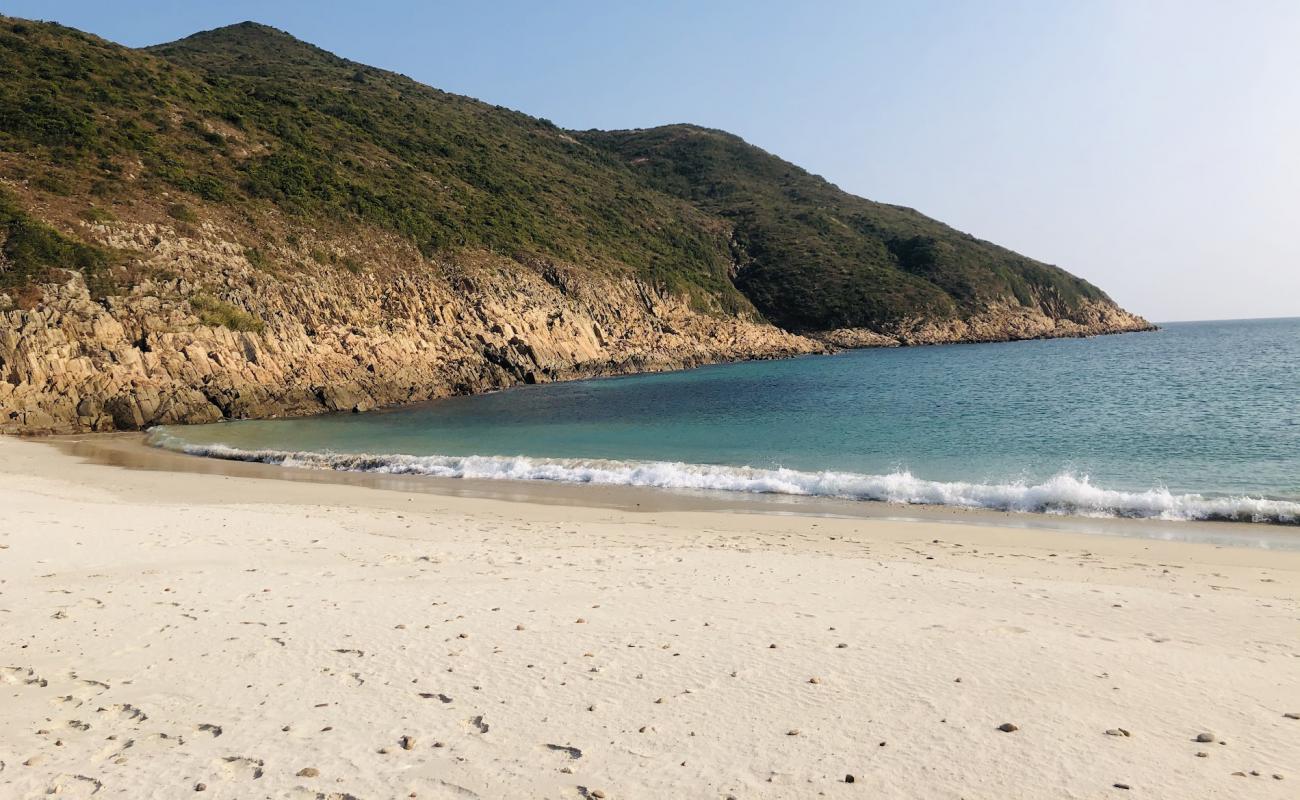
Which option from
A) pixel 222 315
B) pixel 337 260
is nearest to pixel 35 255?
pixel 222 315

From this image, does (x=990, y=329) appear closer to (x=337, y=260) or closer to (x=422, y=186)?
(x=422, y=186)

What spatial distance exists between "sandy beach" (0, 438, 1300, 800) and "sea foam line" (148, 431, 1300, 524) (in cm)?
311

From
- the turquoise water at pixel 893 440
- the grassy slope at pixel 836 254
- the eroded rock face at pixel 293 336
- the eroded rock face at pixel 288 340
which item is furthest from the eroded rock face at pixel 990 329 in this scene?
the turquoise water at pixel 893 440

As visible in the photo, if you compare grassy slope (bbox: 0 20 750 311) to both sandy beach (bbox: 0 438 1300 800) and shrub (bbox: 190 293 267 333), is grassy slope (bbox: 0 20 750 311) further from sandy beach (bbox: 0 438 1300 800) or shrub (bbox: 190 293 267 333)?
sandy beach (bbox: 0 438 1300 800)

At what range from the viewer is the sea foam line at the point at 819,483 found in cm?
1434

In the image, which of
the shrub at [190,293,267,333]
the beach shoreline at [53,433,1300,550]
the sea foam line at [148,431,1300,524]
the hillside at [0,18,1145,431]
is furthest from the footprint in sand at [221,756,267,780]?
the shrub at [190,293,267,333]

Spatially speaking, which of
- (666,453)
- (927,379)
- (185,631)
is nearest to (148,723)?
(185,631)

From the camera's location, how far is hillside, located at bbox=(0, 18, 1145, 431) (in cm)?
3581

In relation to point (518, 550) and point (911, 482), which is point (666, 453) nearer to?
point (911, 482)

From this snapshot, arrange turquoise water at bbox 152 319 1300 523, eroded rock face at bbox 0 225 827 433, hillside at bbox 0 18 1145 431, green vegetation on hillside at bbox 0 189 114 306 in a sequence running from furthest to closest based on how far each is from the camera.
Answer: hillside at bbox 0 18 1145 431 → green vegetation on hillside at bbox 0 189 114 306 → eroded rock face at bbox 0 225 827 433 → turquoise water at bbox 152 319 1300 523

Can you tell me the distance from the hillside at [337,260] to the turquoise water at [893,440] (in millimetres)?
6157

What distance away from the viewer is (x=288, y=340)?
43.0 metres

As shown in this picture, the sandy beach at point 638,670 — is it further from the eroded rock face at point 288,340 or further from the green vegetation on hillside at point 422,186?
the green vegetation on hillside at point 422,186

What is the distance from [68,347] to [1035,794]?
40.5 meters
